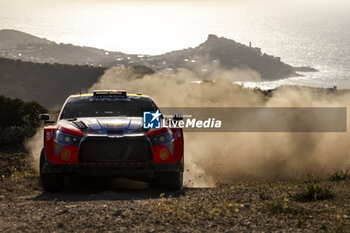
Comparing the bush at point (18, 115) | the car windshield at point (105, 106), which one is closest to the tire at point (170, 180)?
the car windshield at point (105, 106)

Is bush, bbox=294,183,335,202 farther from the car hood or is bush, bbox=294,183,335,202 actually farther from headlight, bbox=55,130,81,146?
headlight, bbox=55,130,81,146

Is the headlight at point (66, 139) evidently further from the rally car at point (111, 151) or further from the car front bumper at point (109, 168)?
the car front bumper at point (109, 168)

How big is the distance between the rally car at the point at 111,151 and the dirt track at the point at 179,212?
39cm

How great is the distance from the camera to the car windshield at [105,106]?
36.8 feet

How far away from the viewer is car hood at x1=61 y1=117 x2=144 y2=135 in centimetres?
984

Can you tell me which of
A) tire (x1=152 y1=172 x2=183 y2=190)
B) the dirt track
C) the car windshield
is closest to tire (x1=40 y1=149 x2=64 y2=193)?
the dirt track

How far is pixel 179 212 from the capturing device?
764cm

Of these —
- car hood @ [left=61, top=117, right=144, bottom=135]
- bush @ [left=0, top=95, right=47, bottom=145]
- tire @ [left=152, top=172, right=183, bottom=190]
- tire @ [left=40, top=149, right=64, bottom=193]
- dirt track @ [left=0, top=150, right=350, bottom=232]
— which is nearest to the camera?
dirt track @ [left=0, top=150, right=350, bottom=232]

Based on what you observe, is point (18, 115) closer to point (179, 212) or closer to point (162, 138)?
point (162, 138)

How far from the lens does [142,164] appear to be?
9.76 meters

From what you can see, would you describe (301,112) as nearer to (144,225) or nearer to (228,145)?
(228,145)

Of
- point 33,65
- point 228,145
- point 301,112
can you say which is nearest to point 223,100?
point 301,112

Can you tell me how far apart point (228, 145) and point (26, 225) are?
12949mm

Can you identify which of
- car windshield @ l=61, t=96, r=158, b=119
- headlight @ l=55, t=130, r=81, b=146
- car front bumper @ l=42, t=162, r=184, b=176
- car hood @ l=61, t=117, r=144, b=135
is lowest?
car front bumper @ l=42, t=162, r=184, b=176
